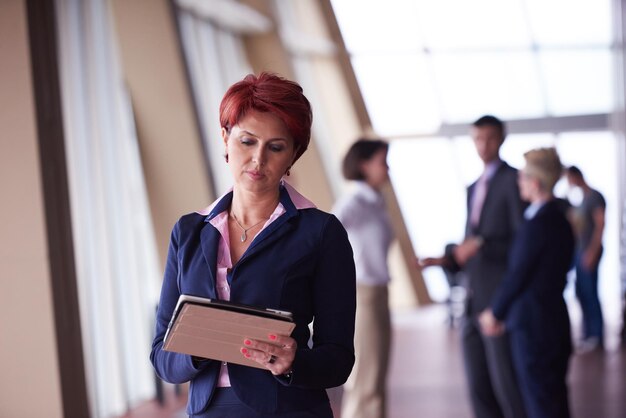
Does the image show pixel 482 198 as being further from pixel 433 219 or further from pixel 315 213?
pixel 433 219

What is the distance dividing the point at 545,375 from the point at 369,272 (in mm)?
1359

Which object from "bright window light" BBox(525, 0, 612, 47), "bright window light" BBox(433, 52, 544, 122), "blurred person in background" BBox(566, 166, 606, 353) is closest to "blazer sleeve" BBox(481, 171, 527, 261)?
"blurred person in background" BBox(566, 166, 606, 353)

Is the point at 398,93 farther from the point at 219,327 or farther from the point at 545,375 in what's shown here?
the point at 219,327

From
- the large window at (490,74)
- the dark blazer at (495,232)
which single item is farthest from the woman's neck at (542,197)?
the large window at (490,74)

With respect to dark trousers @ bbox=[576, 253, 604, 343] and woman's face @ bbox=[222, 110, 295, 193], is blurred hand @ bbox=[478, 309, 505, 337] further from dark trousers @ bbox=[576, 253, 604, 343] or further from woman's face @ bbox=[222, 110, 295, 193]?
dark trousers @ bbox=[576, 253, 604, 343]

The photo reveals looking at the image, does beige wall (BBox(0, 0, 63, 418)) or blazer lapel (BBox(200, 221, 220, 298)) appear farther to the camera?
beige wall (BBox(0, 0, 63, 418))

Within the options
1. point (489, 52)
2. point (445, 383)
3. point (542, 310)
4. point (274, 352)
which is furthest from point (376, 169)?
point (489, 52)

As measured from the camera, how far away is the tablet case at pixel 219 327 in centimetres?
164

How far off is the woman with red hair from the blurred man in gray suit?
254 centimetres

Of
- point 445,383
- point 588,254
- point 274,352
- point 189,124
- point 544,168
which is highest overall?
point 189,124

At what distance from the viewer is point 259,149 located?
183 centimetres

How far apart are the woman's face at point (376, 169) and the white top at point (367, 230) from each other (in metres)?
0.04

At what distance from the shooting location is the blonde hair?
12.9ft

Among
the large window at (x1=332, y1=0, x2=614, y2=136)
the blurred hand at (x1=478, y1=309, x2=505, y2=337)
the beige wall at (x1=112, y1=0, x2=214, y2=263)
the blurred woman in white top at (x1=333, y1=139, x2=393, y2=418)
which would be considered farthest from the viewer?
the large window at (x1=332, y1=0, x2=614, y2=136)
